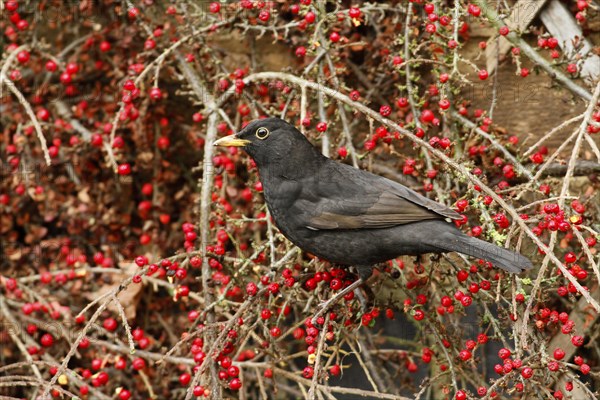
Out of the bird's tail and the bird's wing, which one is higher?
the bird's wing

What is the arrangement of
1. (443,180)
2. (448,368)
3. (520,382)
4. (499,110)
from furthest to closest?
(499,110)
(443,180)
(448,368)
(520,382)

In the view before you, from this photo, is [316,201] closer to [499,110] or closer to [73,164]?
[499,110]

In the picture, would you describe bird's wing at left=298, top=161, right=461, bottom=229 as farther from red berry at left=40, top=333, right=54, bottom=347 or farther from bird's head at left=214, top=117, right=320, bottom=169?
red berry at left=40, top=333, right=54, bottom=347

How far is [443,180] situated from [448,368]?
90cm

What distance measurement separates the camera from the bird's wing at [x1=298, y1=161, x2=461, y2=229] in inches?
127

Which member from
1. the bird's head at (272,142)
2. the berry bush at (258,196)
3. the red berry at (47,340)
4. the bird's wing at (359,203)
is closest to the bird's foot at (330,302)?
the berry bush at (258,196)

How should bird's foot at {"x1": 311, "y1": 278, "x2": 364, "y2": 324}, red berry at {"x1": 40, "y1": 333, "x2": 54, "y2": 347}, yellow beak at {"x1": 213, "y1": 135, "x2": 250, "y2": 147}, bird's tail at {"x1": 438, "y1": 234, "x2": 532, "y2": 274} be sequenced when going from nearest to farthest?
bird's tail at {"x1": 438, "y1": 234, "x2": 532, "y2": 274} → bird's foot at {"x1": 311, "y1": 278, "x2": 364, "y2": 324} → yellow beak at {"x1": 213, "y1": 135, "x2": 250, "y2": 147} → red berry at {"x1": 40, "y1": 333, "x2": 54, "y2": 347}

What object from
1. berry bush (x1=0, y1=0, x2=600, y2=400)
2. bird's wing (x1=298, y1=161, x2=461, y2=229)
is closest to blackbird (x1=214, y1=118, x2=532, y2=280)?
bird's wing (x1=298, y1=161, x2=461, y2=229)

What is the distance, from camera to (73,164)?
15.8 ft

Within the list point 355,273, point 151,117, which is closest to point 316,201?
point 355,273

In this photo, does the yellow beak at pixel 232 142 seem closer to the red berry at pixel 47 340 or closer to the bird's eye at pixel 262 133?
the bird's eye at pixel 262 133

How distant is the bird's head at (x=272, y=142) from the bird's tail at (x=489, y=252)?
31.3 inches

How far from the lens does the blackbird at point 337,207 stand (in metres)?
3.20

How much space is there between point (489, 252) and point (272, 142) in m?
1.09
